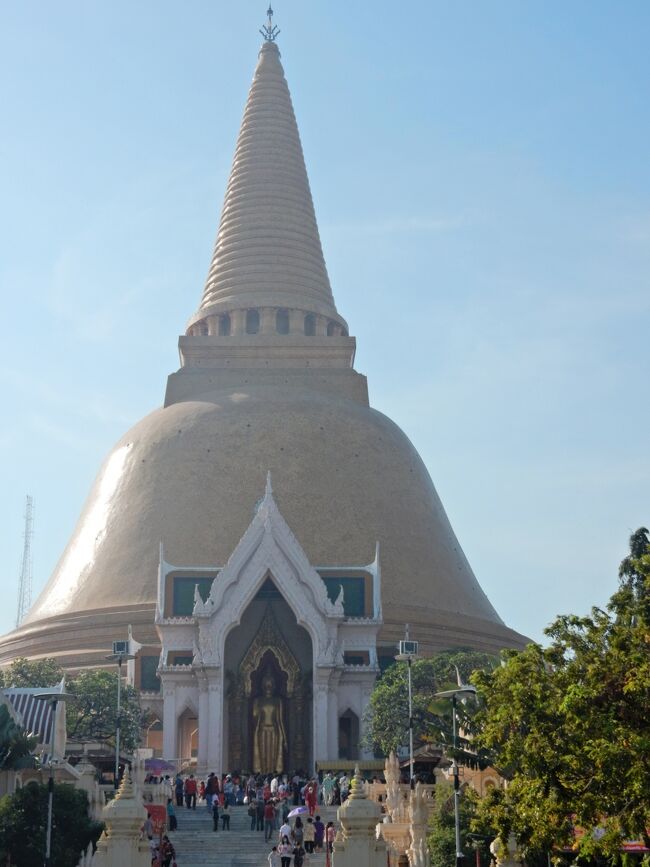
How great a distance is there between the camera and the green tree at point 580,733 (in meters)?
19.1

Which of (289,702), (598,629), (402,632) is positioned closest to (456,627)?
(402,632)

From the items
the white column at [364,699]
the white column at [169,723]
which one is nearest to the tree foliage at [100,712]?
the white column at [169,723]

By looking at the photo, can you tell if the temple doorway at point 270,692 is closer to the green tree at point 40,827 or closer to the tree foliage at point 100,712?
the tree foliage at point 100,712

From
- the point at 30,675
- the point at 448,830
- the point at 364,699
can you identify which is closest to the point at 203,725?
the point at 364,699

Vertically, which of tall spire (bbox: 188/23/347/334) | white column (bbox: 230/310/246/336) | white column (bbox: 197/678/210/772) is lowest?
white column (bbox: 197/678/210/772)

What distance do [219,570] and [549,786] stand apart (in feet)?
83.0

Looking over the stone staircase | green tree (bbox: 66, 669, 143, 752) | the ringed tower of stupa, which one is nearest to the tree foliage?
green tree (bbox: 66, 669, 143, 752)

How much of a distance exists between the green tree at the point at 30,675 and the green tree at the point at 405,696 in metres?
9.18

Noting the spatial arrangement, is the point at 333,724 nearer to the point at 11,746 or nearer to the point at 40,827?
the point at 11,746

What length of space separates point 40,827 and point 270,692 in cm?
1887

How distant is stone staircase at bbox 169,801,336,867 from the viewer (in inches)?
1100

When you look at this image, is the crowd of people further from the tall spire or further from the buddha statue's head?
the tall spire

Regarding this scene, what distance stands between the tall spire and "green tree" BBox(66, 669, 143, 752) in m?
22.4

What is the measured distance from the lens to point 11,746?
2792 centimetres
